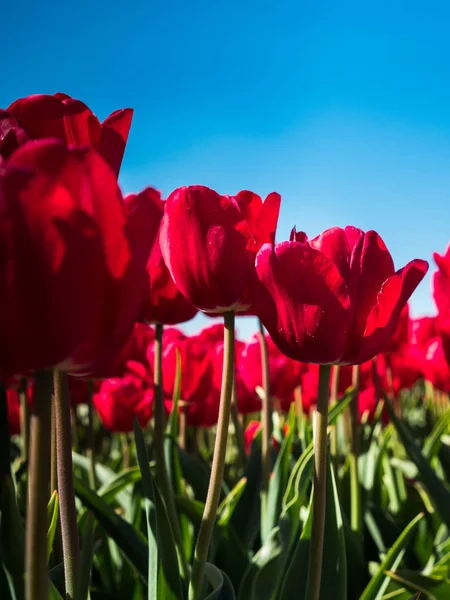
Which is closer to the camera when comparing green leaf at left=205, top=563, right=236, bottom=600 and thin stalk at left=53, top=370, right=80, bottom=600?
thin stalk at left=53, top=370, right=80, bottom=600

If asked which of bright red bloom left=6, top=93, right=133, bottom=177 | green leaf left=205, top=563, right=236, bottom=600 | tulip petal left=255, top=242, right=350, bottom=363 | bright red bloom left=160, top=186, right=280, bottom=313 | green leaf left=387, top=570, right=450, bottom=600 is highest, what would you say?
bright red bloom left=6, top=93, right=133, bottom=177

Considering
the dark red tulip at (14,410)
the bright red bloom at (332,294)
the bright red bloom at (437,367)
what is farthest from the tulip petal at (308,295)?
the dark red tulip at (14,410)

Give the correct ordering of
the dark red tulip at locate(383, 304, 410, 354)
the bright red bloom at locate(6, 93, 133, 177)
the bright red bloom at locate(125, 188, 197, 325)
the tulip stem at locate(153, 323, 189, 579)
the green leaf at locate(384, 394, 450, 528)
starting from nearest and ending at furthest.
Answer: the bright red bloom at locate(6, 93, 133, 177) → the tulip stem at locate(153, 323, 189, 579) → the bright red bloom at locate(125, 188, 197, 325) → the green leaf at locate(384, 394, 450, 528) → the dark red tulip at locate(383, 304, 410, 354)

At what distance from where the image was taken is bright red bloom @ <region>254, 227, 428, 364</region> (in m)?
0.57

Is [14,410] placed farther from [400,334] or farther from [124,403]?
[400,334]

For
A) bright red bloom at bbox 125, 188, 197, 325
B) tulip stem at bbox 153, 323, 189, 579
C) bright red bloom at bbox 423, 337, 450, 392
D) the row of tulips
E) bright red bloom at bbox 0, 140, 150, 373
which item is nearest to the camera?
bright red bloom at bbox 0, 140, 150, 373

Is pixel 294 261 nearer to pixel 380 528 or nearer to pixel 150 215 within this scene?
pixel 150 215

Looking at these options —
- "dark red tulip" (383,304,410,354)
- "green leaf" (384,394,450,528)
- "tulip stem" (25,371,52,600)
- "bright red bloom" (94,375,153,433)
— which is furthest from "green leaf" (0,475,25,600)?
"dark red tulip" (383,304,410,354)

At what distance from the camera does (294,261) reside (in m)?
0.57

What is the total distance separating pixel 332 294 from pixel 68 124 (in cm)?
28

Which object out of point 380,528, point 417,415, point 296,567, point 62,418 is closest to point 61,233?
point 62,418

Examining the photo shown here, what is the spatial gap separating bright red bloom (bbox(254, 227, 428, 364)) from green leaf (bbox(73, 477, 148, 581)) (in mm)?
385

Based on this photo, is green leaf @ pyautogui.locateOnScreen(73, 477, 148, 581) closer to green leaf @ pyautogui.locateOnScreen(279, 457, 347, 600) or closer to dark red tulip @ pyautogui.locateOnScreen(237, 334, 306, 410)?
green leaf @ pyautogui.locateOnScreen(279, 457, 347, 600)

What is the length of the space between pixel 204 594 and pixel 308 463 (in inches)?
8.4
